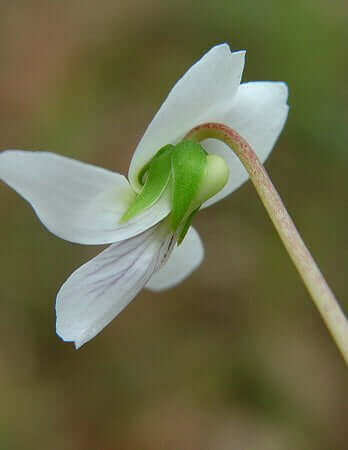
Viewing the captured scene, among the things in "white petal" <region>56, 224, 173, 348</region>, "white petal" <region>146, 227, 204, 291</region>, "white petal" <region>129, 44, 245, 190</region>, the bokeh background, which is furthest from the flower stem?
the bokeh background

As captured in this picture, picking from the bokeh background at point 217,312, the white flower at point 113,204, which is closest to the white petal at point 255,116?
the white flower at point 113,204

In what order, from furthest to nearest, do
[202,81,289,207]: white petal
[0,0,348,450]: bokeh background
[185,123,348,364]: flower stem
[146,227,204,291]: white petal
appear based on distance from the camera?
[0,0,348,450]: bokeh background → [146,227,204,291]: white petal → [202,81,289,207]: white petal → [185,123,348,364]: flower stem

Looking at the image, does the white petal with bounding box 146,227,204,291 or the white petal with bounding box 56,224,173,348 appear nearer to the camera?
the white petal with bounding box 56,224,173,348

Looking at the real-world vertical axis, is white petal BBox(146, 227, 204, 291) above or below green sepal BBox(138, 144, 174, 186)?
below

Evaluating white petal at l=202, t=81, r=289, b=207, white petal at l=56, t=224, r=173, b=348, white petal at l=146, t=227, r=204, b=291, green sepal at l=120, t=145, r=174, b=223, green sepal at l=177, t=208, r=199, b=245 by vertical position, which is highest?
white petal at l=202, t=81, r=289, b=207

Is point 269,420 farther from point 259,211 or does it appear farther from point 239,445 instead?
point 259,211

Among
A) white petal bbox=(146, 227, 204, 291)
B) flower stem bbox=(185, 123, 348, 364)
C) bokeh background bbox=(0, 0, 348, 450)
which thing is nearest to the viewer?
flower stem bbox=(185, 123, 348, 364)

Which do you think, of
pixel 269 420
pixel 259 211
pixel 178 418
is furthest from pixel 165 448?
pixel 259 211

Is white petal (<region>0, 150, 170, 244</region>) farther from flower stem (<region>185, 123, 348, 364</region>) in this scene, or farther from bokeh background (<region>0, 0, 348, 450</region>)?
bokeh background (<region>0, 0, 348, 450</region>)
